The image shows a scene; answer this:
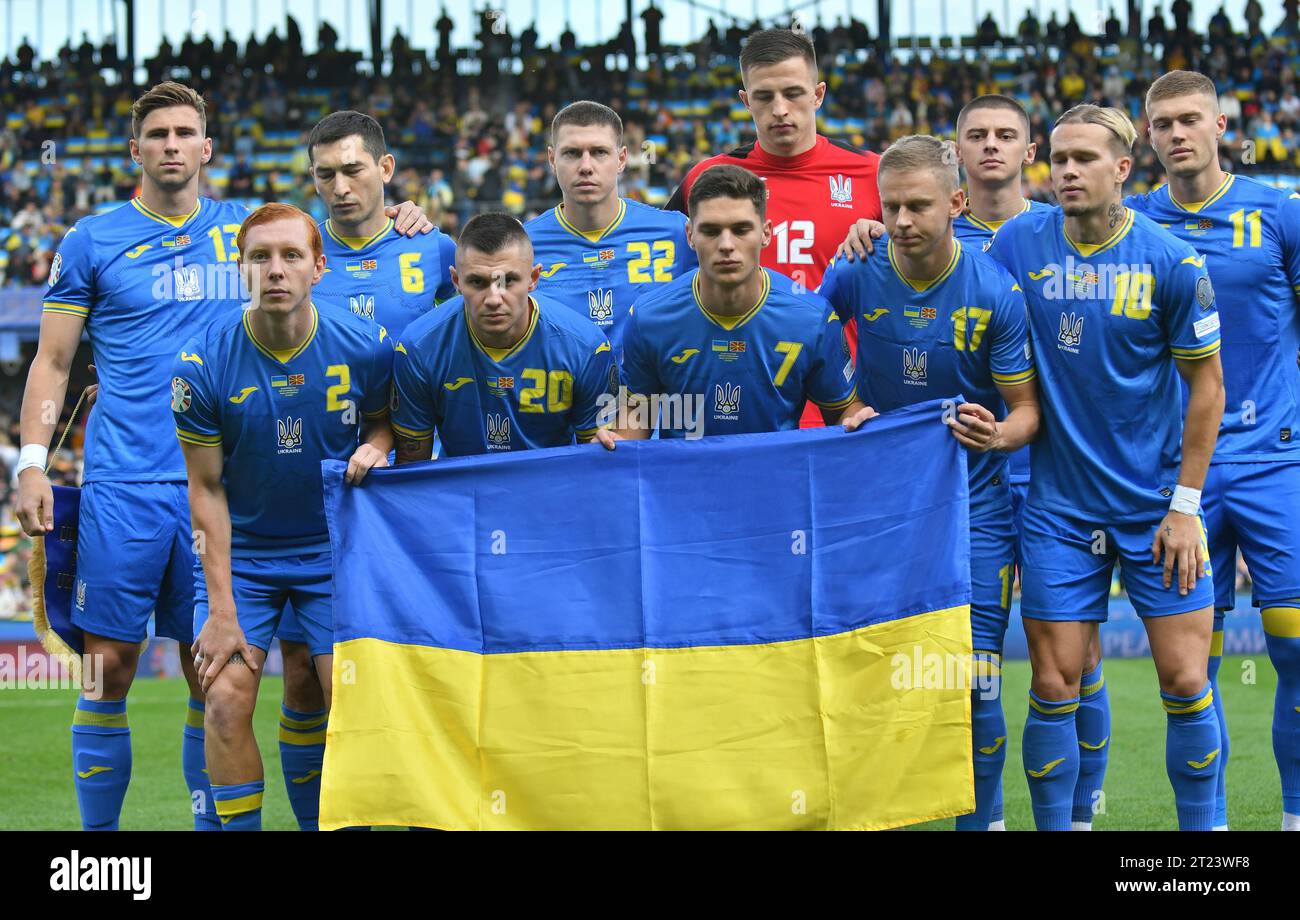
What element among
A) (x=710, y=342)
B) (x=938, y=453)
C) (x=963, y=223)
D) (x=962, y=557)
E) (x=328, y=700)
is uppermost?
(x=963, y=223)

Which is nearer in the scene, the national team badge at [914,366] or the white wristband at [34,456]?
the national team badge at [914,366]

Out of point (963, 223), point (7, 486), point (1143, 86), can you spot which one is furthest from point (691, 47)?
point (963, 223)

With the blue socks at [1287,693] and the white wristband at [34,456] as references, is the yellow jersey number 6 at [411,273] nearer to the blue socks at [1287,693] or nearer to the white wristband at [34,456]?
the white wristband at [34,456]

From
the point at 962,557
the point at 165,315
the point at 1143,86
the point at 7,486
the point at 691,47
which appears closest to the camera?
the point at 962,557

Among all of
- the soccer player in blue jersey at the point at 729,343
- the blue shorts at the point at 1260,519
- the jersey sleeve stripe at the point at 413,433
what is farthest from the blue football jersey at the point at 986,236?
the jersey sleeve stripe at the point at 413,433

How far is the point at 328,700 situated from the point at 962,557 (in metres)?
2.25

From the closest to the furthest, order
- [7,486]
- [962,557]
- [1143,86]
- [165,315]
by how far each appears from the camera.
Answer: [962,557] → [165,315] → [7,486] → [1143,86]

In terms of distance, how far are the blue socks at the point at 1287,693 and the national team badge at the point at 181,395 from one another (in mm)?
4046

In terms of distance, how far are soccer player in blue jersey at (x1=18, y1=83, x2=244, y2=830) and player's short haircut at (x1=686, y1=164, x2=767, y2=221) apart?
197 cm

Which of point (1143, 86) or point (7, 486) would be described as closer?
point (7, 486)

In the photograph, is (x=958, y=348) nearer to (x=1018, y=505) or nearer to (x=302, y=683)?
(x=1018, y=505)

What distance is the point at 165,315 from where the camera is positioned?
573 cm

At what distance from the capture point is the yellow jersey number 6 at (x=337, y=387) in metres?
5.02

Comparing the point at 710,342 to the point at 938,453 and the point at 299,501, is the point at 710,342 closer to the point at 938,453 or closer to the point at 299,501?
the point at 938,453
